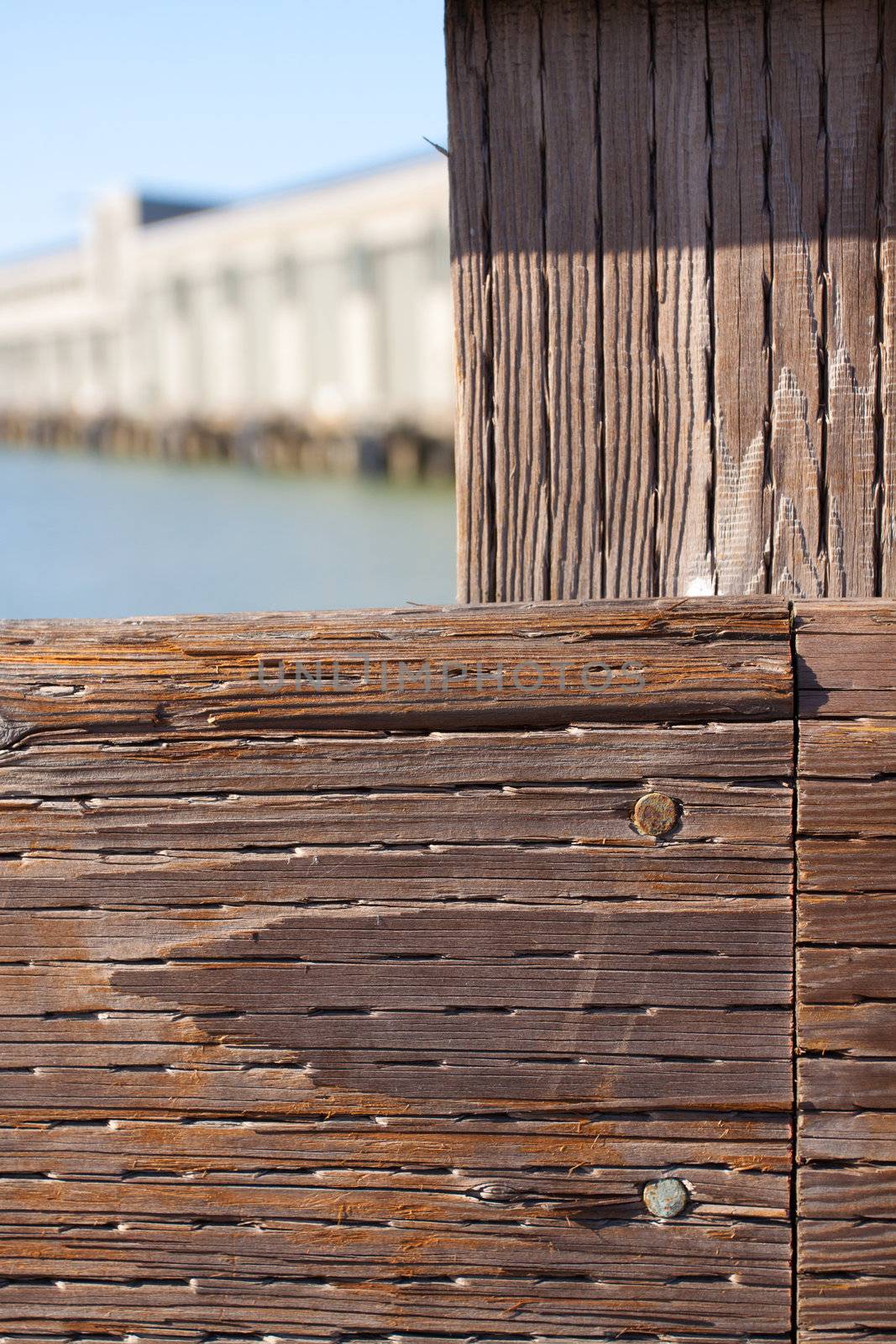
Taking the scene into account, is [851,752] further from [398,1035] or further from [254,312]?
[254,312]

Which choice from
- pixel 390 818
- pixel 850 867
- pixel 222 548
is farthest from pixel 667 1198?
pixel 222 548

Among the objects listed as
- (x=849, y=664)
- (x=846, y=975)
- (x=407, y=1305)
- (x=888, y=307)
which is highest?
(x=888, y=307)

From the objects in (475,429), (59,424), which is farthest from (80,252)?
(475,429)

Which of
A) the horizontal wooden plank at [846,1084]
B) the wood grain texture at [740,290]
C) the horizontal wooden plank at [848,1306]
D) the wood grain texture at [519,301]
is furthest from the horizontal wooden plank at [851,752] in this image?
the horizontal wooden plank at [848,1306]

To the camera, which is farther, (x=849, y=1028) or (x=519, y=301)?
(x=519, y=301)

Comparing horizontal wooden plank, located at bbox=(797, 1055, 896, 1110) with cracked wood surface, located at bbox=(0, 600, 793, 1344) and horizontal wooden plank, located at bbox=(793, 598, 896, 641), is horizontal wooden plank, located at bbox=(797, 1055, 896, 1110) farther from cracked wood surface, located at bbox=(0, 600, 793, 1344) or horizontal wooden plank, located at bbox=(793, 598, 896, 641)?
horizontal wooden plank, located at bbox=(793, 598, 896, 641)

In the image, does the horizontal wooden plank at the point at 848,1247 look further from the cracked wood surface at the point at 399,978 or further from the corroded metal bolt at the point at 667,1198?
the corroded metal bolt at the point at 667,1198

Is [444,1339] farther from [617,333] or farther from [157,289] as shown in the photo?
[157,289]

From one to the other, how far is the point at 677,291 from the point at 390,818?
1.03 meters

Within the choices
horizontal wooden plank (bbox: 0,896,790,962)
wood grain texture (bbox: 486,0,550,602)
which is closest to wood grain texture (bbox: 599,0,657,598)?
wood grain texture (bbox: 486,0,550,602)

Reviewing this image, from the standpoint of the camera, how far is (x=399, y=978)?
2043 millimetres

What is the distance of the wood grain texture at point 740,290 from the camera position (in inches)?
83.9

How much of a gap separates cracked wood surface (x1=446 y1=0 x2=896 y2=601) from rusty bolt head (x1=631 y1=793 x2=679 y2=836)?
0.42 metres

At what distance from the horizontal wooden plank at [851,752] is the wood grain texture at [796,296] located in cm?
30
